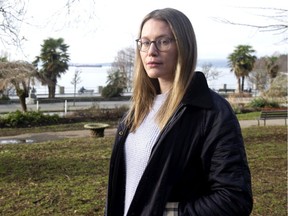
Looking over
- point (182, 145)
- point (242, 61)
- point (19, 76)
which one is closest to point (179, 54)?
point (182, 145)

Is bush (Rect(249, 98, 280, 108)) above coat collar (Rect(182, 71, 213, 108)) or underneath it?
underneath

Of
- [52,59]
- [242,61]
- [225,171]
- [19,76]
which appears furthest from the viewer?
[242,61]

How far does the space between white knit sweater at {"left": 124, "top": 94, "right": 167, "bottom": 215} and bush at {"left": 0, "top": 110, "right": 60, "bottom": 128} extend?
707 inches

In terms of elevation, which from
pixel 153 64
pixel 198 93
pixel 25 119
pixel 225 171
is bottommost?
pixel 25 119

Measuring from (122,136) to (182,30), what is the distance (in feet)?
2.04

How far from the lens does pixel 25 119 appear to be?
19.1 meters

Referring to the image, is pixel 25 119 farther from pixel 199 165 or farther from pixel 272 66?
pixel 272 66

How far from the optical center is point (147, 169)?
1589 millimetres

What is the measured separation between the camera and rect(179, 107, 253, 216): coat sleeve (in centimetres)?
149

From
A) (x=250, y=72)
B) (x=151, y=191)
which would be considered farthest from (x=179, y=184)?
(x=250, y=72)

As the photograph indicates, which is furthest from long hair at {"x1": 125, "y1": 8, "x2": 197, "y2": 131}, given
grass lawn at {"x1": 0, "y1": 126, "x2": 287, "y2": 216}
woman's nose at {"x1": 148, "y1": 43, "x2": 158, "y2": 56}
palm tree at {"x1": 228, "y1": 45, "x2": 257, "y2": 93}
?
palm tree at {"x1": 228, "y1": 45, "x2": 257, "y2": 93}

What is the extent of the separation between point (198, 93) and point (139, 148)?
39 centimetres

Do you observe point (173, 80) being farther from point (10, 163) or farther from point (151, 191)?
point (10, 163)

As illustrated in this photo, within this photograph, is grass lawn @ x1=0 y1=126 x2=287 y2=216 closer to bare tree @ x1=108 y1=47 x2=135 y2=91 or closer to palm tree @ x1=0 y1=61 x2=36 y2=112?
palm tree @ x1=0 y1=61 x2=36 y2=112
